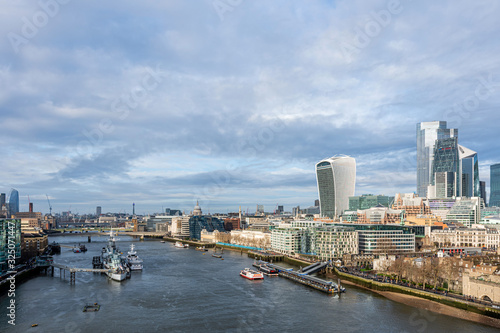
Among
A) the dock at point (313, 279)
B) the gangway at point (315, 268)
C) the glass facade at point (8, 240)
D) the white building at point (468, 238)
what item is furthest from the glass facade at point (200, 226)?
the gangway at point (315, 268)

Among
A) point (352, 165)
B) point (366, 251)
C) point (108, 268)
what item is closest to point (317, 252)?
point (366, 251)

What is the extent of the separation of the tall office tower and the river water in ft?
394

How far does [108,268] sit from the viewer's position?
218 ft

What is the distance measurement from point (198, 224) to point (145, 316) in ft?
391

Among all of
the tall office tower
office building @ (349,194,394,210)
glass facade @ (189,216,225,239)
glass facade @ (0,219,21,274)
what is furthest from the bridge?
office building @ (349,194,394,210)

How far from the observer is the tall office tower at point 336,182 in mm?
174875

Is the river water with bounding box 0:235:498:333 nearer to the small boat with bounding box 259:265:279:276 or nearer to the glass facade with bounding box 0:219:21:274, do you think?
the glass facade with bounding box 0:219:21:274

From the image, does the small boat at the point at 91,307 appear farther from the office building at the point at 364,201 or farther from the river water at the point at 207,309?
the office building at the point at 364,201

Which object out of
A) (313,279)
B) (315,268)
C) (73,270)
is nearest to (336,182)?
(315,268)

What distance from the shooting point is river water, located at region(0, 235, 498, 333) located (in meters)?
36.2

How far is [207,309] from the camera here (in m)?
42.2

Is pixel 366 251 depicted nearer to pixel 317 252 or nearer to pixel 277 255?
pixel 317 252

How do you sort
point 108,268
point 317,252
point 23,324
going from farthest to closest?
point 317,252
point 108,268
point 23,324

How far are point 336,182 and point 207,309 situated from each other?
141861 mm
